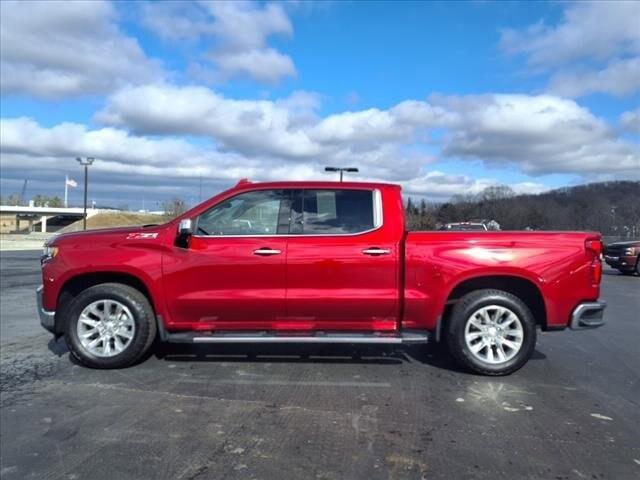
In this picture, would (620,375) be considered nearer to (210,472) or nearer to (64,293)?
(210,472)

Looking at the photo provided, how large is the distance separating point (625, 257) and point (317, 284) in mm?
16385

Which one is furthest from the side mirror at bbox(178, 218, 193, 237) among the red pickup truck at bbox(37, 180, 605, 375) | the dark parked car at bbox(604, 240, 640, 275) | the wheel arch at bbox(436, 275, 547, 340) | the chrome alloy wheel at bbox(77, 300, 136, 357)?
the dark parked car at bbox(604, 240, 640, 275)

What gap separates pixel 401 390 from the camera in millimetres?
5176

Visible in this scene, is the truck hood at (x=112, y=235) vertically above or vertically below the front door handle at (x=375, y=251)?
above

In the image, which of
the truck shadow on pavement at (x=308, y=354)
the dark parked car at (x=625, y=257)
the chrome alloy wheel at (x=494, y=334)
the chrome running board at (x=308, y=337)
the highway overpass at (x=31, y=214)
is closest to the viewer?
the chrome running board at (x=308, y=337)

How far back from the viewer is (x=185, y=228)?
5.70 m

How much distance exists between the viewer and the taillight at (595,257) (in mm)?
5676

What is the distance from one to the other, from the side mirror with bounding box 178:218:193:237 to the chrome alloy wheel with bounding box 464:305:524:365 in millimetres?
2890

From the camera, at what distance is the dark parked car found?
60.7ft

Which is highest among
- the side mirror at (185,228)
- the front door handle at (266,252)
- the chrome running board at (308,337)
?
the side mirror at (185,228)

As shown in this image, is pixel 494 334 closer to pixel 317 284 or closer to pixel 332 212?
pixel 317 284

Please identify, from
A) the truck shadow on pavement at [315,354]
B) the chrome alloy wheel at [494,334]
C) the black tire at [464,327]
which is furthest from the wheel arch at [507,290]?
the truck shadow on pavement at [315,354]

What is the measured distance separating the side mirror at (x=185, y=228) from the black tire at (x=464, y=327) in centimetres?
275

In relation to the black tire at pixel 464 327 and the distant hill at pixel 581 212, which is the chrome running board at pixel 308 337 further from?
the distant hill at pixel 581 212
